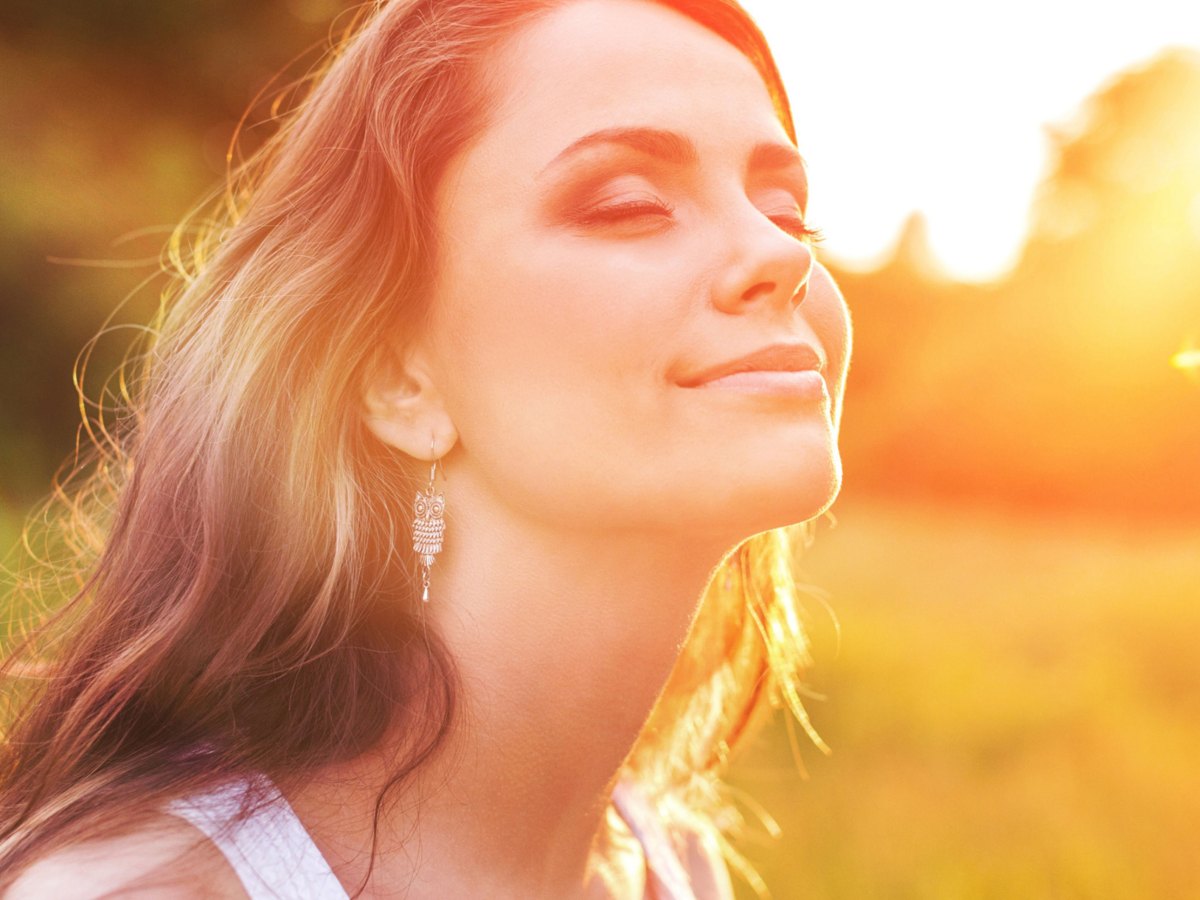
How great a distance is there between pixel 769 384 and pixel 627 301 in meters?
0.28

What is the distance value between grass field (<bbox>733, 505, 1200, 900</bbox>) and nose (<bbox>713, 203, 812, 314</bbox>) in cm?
290

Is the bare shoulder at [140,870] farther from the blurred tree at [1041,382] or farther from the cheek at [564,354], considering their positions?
the blurred tree at [1041,382]

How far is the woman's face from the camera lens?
184 centimetres

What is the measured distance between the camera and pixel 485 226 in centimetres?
199

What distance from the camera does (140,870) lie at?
1.68 meters

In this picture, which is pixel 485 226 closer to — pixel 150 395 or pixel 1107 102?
pixel 150 395

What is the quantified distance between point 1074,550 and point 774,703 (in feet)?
22.9

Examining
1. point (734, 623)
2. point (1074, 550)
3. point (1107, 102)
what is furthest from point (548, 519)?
point (1107, 102)

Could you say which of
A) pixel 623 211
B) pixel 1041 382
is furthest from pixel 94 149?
pixel 1041 382

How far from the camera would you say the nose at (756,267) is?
186 centimetres

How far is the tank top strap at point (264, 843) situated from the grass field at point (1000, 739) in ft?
9.90

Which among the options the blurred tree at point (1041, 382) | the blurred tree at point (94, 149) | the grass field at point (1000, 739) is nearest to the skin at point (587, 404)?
the grass field at point (1000, 739)

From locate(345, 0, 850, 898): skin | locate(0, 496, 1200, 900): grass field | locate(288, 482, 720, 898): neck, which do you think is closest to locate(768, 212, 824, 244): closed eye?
locate(345, 0, 850, 898): skin

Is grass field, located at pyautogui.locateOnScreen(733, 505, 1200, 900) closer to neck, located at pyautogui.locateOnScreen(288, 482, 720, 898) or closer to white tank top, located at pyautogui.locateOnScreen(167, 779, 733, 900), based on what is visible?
neck, located at pyautogui.locateOnScreen(288, 482, 720, 898)
